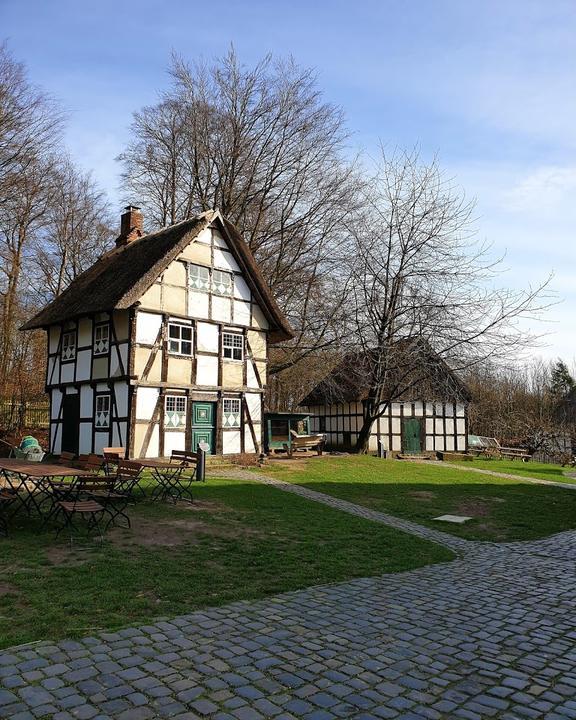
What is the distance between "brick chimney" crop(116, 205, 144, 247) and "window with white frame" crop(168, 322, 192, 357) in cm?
620

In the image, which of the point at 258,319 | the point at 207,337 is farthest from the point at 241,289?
the point at 207,337

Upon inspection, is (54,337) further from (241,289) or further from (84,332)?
(241,289)

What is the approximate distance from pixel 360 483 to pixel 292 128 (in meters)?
16.2

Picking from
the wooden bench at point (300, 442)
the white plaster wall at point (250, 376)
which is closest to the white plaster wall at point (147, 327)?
the white plaster wall at point (250, 376)

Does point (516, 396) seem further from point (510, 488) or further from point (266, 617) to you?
point (266, 617)

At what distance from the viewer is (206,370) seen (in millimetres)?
20625

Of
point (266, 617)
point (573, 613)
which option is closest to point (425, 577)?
point (573, 613)

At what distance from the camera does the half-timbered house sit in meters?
18.8

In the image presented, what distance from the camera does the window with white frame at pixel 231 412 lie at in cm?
2102

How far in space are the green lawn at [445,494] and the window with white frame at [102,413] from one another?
18.4 ft

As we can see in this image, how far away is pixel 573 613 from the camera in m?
6.16

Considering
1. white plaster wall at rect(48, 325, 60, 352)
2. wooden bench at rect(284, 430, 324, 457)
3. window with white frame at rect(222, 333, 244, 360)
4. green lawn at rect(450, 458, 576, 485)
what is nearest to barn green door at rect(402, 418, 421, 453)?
green lawn at rect(450, 458, 576, 485)

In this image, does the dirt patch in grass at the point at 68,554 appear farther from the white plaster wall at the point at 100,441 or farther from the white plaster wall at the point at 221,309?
the white plaster wall at the point at 221,309

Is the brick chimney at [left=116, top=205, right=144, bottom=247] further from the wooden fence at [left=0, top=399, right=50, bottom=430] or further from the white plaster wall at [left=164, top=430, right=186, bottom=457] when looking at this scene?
the wooden fence at [left=0, top=399, right=50, bottom=430]
